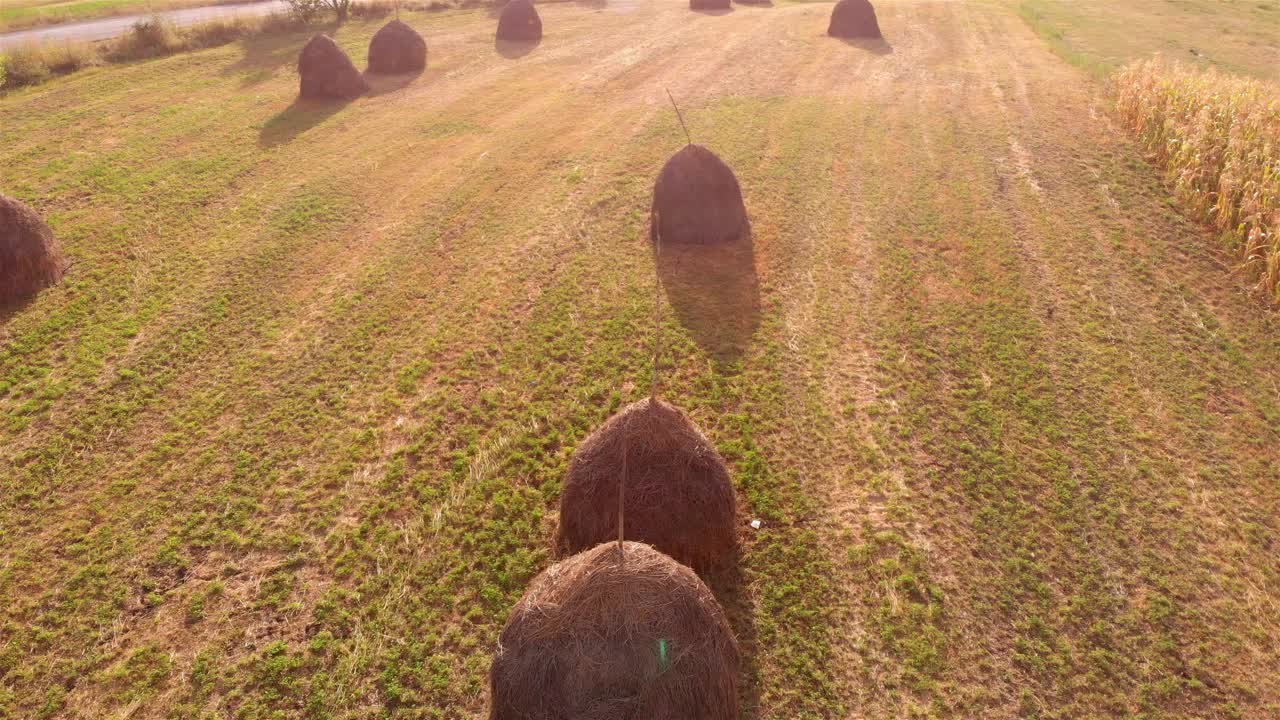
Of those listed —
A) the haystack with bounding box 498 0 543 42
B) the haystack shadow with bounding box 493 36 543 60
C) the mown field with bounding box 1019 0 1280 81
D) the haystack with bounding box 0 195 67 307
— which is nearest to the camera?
the haystack with bounding box 0 195 67 307

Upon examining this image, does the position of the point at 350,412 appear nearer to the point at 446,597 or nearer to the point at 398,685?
the point at 446,597

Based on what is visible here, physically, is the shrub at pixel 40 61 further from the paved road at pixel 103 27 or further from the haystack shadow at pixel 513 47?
the haystack shadow at pixel 513 47

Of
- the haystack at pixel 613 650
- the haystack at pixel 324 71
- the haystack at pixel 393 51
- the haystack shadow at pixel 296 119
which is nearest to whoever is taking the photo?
the haystack at pixel 613 650

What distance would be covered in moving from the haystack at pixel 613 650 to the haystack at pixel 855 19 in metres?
30.6

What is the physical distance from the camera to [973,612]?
7312 millimetres

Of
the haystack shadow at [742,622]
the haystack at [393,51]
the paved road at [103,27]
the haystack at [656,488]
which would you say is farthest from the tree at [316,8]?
the haystack shadow at [742,622]

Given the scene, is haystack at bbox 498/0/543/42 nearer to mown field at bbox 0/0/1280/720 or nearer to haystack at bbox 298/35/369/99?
haystack at bbox 298/35/369/99

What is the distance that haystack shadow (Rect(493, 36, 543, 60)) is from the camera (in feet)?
93.5

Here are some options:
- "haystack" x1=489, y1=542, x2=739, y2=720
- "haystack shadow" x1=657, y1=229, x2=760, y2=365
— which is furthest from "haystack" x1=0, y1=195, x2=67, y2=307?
"haystack" x1=489, y1=542, x2=739, y2=720

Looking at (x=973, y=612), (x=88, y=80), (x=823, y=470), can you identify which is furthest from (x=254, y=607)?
(x=88, y=80)

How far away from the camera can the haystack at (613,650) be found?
5.07 meters

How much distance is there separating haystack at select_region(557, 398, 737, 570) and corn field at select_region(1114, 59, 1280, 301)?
11.9 m

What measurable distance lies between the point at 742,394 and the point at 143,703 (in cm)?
794

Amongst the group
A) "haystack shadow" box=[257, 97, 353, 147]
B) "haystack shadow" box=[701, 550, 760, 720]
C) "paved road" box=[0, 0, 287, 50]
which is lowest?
"haystack shadow" box=[701, 550, 760, 720]
